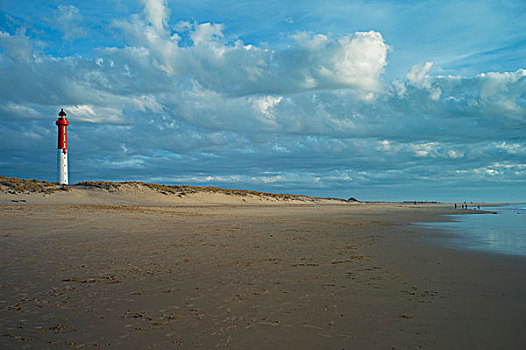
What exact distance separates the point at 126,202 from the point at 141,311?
141 ft

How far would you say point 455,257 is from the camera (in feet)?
40.0

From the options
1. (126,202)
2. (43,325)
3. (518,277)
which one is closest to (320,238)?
(518,277)

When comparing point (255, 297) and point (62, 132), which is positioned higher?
point (62, 132)

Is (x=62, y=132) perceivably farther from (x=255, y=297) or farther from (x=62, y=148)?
(x=255, y=297)

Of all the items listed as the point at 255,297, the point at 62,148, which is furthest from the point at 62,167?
the point at 255,297

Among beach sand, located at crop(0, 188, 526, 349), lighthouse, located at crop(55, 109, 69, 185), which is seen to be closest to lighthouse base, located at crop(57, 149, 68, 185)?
lighthouse, located at crop(55, 109, 69, 185)

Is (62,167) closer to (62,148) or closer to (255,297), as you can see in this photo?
(62,148)

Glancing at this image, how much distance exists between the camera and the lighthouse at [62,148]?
58125 millimetres

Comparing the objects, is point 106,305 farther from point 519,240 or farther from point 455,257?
point 519,240

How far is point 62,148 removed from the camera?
59031 mm

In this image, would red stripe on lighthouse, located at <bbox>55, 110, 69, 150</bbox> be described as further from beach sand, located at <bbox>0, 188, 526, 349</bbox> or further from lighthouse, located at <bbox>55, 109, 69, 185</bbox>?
beach sand, located at <bbox>0, 188, 526, 349</bbox>

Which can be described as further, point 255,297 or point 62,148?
point 62,148

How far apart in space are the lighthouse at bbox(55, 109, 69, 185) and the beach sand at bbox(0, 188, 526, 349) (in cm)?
4971

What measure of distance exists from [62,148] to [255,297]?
61.1m
